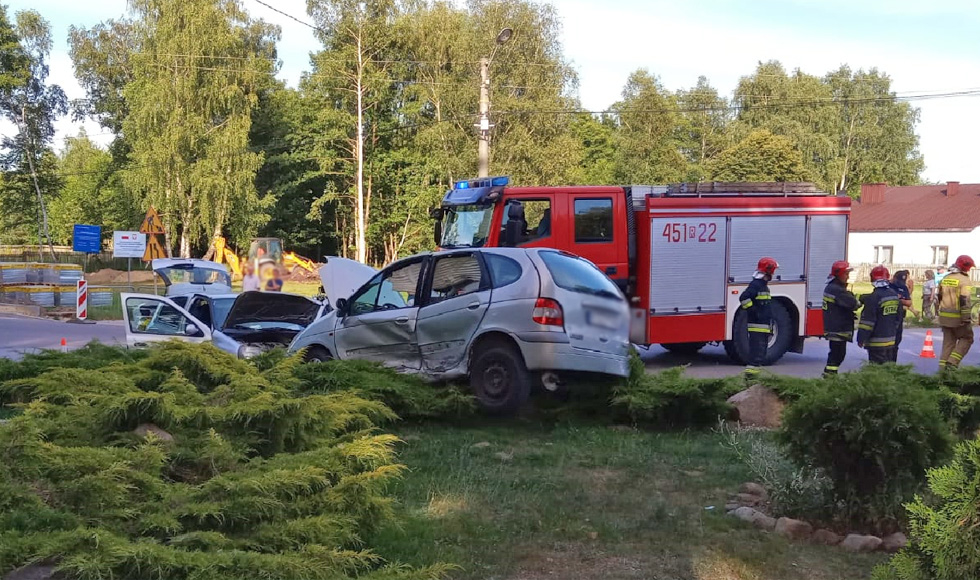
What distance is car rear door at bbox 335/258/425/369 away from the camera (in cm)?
855

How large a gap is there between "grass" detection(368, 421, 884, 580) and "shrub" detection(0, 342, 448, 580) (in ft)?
1.88

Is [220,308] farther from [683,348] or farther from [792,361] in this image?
[792,361]

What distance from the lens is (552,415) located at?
7.96 meters

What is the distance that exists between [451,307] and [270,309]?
475 cm

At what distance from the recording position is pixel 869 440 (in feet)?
15.5

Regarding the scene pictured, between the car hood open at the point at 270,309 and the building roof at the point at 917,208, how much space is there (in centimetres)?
5330

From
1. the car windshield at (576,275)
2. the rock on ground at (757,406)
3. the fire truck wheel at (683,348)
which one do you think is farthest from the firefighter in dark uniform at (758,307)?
the fire truck wheel at (683,348)

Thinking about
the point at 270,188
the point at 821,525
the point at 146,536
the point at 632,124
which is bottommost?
the point at 821,525

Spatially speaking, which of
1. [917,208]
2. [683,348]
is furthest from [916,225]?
[683,348]

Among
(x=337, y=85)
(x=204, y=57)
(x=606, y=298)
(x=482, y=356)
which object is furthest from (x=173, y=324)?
(x=337, y=85)

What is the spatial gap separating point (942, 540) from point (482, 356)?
5290 millimetres

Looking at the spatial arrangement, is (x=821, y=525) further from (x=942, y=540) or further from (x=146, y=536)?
(x=146, y=536)

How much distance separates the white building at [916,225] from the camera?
180ft

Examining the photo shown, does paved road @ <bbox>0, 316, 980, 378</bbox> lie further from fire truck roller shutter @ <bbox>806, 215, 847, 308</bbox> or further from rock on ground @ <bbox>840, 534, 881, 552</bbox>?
rock on ground @ <bbox>840, 534, 881, 552</bbox>
